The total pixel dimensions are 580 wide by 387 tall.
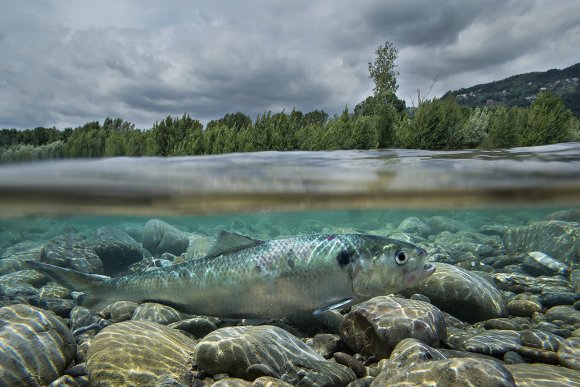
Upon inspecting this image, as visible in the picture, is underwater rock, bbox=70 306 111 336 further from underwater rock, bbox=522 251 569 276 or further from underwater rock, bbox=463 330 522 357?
underwater rock, bbox=522 251 569 276

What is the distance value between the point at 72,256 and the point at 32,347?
687 centimetres

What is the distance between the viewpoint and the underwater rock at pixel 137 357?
14.0 feet

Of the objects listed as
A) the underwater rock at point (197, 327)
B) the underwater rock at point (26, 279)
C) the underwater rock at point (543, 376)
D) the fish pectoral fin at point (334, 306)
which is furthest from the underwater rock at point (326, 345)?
the underwater rock at point (26, 279)

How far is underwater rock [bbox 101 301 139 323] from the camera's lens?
22.9ft

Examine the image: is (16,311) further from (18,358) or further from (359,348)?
(359,348)

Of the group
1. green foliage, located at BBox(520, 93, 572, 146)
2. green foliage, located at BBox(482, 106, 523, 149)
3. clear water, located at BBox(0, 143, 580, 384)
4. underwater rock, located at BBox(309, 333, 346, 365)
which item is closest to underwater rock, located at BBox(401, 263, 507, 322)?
underwater rock, located at BBox(309, 333, 346, 365)

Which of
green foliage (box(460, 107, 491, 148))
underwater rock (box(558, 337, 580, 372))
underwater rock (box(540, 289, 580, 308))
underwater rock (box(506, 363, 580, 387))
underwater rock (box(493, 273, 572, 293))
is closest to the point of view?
underwater rock (box(506, 363, 580, 387))

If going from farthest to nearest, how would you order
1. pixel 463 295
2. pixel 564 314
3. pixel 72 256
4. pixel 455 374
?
pixel 72 256
pixel 463 295
pixel 564 314
pixel 455 374

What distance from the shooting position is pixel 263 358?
4414 millimetres

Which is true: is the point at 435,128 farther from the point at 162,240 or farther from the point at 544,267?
the point at 162,240

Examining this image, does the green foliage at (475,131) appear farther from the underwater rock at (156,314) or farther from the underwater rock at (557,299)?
the underwater rock at (156,314)

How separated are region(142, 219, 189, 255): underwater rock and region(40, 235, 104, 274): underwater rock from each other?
170 inches

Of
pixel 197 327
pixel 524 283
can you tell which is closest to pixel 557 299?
pixel 524 283

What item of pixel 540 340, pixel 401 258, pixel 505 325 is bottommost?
pixel 505 325
